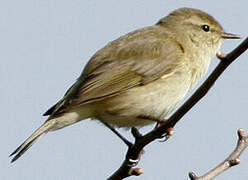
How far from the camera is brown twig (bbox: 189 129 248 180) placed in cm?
383

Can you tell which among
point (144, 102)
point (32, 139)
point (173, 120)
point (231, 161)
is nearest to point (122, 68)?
point (144, 102)

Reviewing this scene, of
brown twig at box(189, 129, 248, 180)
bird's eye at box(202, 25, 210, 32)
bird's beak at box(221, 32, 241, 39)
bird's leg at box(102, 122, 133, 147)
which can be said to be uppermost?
bird's eye at box(202, 25, 210, 32)

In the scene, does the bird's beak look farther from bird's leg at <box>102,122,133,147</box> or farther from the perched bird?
bird's leg at <box>102,122,133,147</box>

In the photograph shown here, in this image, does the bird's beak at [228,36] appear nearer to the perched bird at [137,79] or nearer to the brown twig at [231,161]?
the perched bird at [137,79]

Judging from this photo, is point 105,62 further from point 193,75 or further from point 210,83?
point 210,83

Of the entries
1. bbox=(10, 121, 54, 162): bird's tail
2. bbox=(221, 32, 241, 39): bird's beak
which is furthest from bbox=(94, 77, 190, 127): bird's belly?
bbox=(221, 32, 241, 39): bird's beak

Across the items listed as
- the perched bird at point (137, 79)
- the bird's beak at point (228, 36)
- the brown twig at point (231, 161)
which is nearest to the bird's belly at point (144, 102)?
the perched bird at point (137, 79)

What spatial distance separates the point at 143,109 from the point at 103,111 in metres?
0.42

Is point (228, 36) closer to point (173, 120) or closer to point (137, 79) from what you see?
point (137, 79)

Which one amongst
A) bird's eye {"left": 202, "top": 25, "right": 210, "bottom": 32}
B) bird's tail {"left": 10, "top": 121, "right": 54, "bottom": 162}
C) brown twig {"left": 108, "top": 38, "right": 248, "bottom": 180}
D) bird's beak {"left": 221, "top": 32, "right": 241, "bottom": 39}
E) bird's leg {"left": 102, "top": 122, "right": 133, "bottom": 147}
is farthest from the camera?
bird's eye {"left": 202, "top": 25, "right": 210, "bottom": 32}

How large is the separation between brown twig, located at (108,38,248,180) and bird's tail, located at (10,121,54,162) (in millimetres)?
960

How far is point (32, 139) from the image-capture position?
208 inches

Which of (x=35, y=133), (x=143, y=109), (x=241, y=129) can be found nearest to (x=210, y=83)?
(x=241, y=129)

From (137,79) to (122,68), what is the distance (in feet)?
0.74
